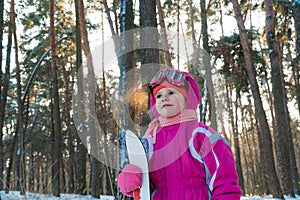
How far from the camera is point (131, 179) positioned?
6.68 ft

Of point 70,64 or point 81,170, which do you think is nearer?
point 81,170

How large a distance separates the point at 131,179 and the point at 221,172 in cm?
50

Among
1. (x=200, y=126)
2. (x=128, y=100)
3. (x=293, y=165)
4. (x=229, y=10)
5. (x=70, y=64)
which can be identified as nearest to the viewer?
(x=200, y=126)

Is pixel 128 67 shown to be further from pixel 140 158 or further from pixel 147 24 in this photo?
pixel 140 158

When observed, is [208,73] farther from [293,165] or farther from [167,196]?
[167,196]

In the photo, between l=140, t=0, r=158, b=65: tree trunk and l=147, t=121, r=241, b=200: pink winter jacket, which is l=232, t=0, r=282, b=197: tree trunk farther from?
l=147, t=121, r=241, b=200: pink winter jacket

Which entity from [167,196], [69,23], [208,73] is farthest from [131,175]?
[69,23]

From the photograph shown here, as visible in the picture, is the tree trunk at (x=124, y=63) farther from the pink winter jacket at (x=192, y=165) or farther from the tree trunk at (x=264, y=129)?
the tree trunk at (x=264, y=129)

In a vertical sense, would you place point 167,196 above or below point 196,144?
below

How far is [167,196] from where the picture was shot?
2.08 metres

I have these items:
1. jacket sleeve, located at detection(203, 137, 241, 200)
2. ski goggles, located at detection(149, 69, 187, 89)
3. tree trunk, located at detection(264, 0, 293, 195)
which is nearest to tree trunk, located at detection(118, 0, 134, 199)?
ski goggles, located at detection(149, 69, 187, 89)

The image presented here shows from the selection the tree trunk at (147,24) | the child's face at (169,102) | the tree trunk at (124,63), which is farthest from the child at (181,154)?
the tree trunk at (147,24)

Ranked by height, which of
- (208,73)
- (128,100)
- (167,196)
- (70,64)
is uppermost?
(70,64)

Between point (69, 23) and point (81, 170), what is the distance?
759cm
